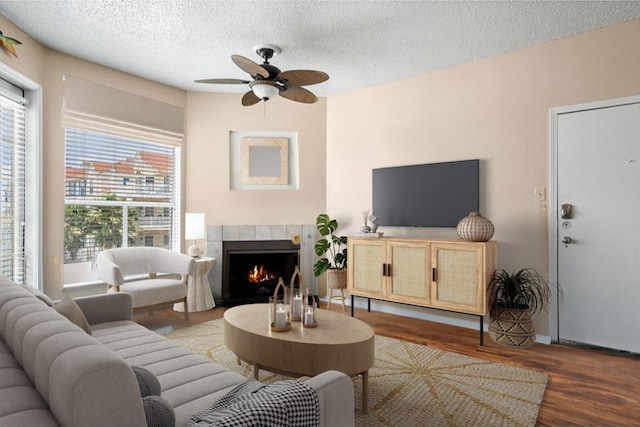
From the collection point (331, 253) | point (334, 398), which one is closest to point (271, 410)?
point (334, 398)

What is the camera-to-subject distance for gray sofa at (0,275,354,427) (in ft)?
2.74

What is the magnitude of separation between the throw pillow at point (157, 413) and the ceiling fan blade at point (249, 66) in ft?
7.51

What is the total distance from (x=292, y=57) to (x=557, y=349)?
3.55 meters

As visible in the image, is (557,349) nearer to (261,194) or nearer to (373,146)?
(373,146)

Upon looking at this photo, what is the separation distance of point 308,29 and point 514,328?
305 centimetres

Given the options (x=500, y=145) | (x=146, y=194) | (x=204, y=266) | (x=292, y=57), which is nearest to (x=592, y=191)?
(x=500, y=145)

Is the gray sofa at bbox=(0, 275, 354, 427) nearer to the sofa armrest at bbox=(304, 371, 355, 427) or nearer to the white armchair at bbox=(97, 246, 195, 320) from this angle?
the sofa armrest at bbox=(304, 371, 355, 427)

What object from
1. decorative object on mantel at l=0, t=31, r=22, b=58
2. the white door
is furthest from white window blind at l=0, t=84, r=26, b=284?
the white door

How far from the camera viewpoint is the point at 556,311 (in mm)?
3365

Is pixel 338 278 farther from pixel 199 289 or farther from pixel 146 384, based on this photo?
pixel 146 384

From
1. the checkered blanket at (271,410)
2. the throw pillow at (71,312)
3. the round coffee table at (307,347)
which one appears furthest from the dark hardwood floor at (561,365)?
the throw pillow at (71,312)

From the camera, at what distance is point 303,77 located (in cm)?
304

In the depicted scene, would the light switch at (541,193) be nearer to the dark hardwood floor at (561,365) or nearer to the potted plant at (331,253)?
the dark hardwood floor at (561,365)

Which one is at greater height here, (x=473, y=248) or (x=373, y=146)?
(x=373, y=146)
